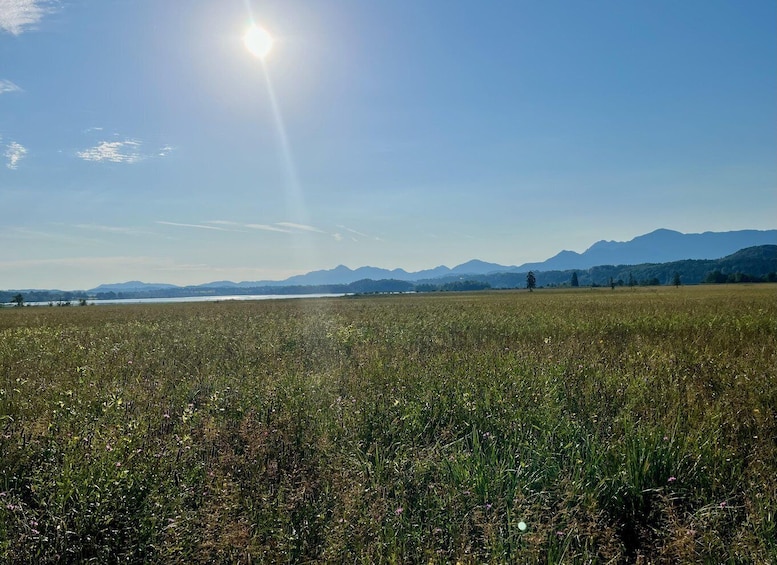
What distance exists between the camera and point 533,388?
6102 mm

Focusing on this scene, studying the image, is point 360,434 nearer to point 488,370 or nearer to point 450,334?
point 488,370

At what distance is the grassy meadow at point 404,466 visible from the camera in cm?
315

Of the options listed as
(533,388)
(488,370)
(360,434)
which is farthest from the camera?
(488,370)

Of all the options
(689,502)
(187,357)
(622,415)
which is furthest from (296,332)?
(689,502)

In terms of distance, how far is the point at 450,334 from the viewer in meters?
14.3

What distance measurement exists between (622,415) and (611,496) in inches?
66.2

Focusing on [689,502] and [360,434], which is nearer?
[689,502]

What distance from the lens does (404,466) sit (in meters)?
4.30

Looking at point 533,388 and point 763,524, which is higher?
point 533,388

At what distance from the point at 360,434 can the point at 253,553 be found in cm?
212

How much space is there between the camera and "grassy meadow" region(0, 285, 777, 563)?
124 inches

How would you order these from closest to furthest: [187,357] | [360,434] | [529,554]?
1. [529,554]
2. [360,434]
3. [187,357]

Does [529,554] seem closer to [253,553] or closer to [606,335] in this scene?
[253,553]

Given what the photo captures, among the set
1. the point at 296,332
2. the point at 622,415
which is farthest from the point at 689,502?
the point at 296,332
